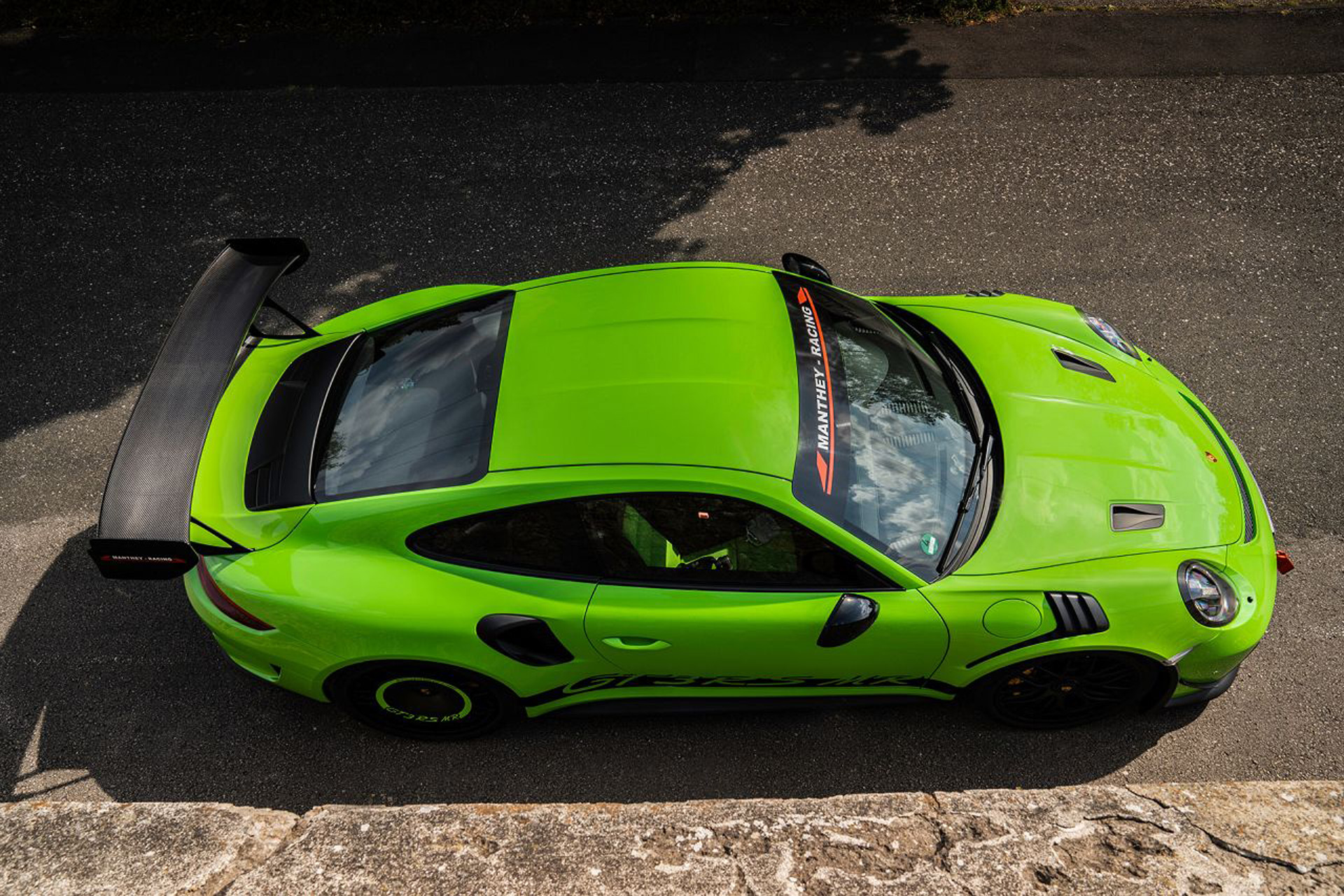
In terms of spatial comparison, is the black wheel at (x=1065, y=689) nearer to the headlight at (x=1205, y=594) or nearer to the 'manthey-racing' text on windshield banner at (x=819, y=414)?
the headlight at (x=1205, y=594)

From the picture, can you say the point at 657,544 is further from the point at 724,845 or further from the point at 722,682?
Result: the point at 724,845

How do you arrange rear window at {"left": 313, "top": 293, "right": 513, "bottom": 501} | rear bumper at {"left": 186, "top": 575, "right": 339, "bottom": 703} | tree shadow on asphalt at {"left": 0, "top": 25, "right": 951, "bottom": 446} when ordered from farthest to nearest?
tree shadow on asphalt at {"left": 0, "top": 25, "right": 951, "bottom": 446}
rear bumper at {"left": 186, "top": 575, "right": 339, "bottom": 703}
rear window at {"left": 313, "top": 293, "right": 513, "bottom": 501}

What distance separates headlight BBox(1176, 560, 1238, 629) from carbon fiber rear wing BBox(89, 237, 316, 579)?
12.3 ft

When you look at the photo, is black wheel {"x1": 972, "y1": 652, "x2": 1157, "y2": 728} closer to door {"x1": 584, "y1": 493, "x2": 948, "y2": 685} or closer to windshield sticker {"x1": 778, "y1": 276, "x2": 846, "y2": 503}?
door {"x1": 584, "y1": 493, "x2": 948, "y2": 685}

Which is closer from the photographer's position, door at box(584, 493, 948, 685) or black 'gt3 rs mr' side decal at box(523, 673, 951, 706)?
door at box(584, 493, 948, 685)

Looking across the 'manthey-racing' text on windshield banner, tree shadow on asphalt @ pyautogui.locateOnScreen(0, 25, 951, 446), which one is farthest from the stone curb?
tree shadow on asphalt @ pyautogui.locateOnScreen(0, 25, 951, 446)

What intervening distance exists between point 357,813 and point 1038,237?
5237 mm

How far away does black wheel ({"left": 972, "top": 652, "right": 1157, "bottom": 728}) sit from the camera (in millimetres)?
3762

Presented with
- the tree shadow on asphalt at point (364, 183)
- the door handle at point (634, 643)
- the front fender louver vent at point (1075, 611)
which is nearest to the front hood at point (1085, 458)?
the front fender louver vent at point (1075, 611)

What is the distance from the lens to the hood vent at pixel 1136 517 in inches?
149

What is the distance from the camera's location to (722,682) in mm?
3812

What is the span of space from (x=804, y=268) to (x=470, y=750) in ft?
9.18

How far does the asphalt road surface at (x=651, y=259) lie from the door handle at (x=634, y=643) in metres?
0.73

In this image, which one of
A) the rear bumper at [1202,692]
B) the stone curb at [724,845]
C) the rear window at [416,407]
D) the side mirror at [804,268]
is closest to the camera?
the stone curb at [724,845]
